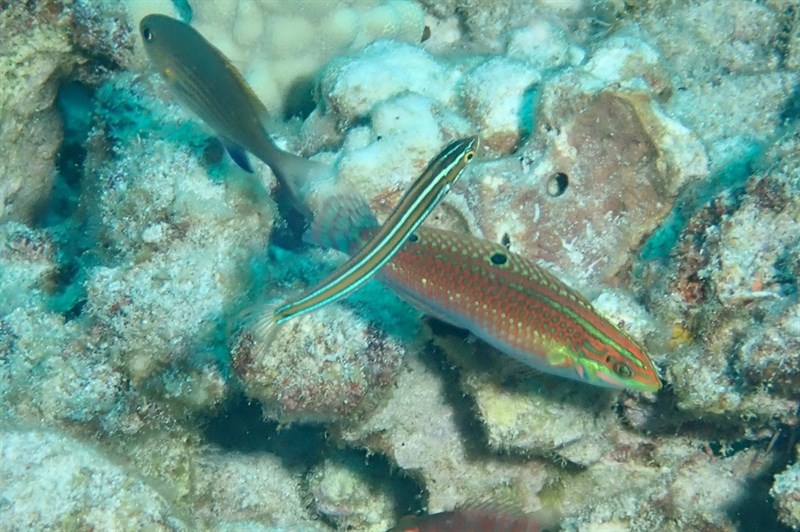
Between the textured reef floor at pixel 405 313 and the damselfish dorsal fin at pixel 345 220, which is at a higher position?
the damselfish dorsal fin at pixel 345 220

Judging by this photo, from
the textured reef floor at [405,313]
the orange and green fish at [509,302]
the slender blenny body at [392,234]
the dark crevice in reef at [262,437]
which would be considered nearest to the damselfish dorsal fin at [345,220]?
the orange and green fish at [509,302]

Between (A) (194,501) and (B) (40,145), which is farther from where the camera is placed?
(B) (40,145)

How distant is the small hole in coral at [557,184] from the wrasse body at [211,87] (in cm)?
187

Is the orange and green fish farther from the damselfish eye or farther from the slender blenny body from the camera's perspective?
the slender blenny body

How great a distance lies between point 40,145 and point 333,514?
4.89 m

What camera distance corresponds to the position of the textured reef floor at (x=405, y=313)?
11.4 feet

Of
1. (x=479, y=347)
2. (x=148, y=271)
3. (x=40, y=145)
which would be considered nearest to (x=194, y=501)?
(x=148, y=271)

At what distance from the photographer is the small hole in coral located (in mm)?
4234

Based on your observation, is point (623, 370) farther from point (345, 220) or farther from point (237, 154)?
point (237, 154)

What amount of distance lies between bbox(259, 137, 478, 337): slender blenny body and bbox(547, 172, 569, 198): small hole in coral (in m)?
1.71

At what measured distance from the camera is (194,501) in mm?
4926

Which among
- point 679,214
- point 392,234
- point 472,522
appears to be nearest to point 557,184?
point 679,214

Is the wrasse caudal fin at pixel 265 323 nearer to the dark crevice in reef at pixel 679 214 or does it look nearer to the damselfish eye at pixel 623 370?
the damselfish eye at pixel 623 370

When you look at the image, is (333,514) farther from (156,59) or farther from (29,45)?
(29,45)
